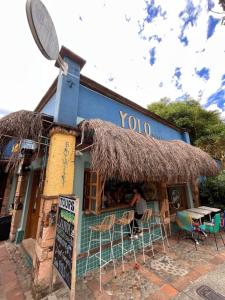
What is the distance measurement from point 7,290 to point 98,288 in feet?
6.47

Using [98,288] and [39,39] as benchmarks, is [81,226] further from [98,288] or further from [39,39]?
[39,39]

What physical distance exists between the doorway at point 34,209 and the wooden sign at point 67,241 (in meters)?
3.09

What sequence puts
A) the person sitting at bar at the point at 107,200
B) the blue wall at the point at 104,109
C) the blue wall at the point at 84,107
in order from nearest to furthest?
the blue wall at the point at 84,107 < the person sitting at bar at the point at 107,200 < the blue wall at the point at 104,109

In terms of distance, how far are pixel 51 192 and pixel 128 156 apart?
6.40ft

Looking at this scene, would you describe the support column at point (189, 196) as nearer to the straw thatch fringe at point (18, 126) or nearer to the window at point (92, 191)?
the window at point (92, 191)

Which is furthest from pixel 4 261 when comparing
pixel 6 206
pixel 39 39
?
pixel 39 39

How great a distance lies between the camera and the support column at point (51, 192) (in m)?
2.99

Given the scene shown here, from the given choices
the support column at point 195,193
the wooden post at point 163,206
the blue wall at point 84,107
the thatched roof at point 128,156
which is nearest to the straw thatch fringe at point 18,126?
the blue wall at point 84,107

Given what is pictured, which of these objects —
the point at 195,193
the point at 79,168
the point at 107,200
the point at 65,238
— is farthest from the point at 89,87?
the point at 195,193

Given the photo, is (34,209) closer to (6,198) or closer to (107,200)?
(107,200)

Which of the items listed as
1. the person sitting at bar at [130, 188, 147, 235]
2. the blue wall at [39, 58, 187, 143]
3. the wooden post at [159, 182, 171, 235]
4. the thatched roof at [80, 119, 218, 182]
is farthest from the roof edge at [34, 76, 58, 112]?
the wooden post at [159, 182, 171, 235]

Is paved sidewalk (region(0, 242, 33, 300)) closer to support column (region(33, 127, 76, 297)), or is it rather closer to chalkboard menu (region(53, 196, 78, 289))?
support column (region(33, 127, 76, 297))

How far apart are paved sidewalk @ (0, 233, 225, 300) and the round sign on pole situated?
500 cm

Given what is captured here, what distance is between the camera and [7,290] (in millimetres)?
3195
